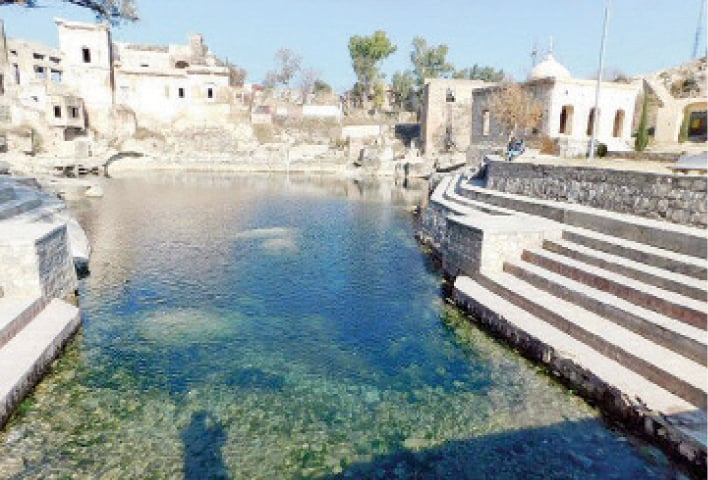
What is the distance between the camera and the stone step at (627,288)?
8116mm

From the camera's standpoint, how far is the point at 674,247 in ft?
33.8

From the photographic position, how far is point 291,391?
27.4 ft

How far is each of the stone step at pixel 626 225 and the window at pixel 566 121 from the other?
2100cm

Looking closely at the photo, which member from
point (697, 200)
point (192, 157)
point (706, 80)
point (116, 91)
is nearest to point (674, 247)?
point (697, 200)

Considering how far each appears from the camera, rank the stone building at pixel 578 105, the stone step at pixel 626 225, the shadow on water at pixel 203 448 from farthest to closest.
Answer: the stone building at pixel 578 105, the stone step at pixel 626 225, the shadow on water at pixel 203 448

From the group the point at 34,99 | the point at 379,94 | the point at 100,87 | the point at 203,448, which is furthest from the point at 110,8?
the point at 379,94

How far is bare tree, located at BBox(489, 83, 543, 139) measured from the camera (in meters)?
32.3

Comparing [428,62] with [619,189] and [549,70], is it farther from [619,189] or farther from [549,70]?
[619,189]

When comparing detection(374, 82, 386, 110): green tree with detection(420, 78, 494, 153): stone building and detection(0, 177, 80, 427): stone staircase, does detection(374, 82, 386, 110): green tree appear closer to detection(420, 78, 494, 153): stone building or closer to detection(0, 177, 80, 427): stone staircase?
detection(420, 78, 494, 153): stone building

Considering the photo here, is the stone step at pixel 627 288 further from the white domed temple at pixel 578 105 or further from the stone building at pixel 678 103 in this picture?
the white domed temple at pixel 578 105

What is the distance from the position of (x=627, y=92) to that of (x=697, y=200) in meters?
27.3

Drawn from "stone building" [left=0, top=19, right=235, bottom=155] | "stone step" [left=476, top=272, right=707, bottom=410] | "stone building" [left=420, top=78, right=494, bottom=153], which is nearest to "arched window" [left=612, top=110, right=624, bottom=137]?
"stone building" [left=420, top=78, right=494, bottom=153]

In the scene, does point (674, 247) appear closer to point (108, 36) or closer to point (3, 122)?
point (3, 122)

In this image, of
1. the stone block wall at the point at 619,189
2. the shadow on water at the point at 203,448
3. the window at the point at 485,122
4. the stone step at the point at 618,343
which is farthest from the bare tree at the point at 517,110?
the shadow on water at the point at 203,448
